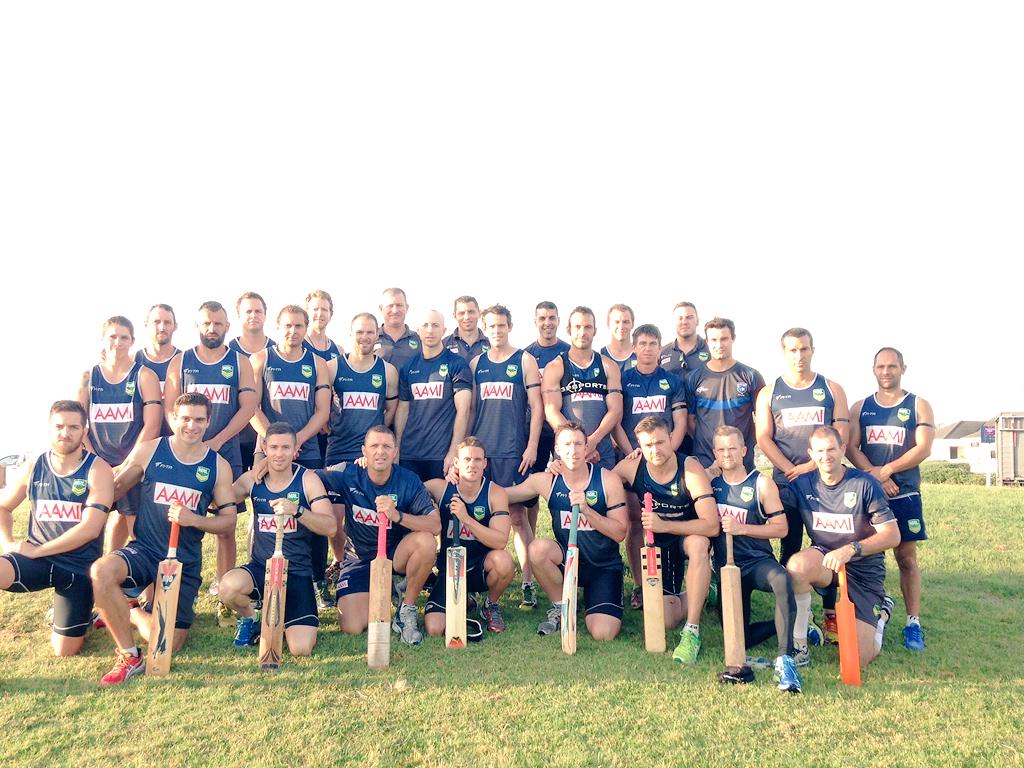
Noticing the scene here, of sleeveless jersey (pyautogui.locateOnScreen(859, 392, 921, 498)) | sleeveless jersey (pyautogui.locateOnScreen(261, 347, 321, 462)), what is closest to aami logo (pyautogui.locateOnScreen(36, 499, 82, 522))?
sleeveless jersey (pyautogui.locateOnScreen(261, 347, 321, 462))

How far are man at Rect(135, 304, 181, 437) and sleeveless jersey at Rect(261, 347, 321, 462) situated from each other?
79 centimetres

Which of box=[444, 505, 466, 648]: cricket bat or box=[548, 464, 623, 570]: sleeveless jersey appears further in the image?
box=[548, 464, 623, 570]: sleeveless jersey

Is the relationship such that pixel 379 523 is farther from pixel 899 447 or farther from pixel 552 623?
pixel 899 447

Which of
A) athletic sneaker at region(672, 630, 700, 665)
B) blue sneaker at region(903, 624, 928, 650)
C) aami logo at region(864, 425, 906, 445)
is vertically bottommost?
blue sneaker at region(903, 624, 928, 650)

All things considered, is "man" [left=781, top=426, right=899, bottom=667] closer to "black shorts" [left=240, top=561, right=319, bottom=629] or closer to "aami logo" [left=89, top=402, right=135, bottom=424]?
"black shorts" [left=240, top=561, right=319, bottom=629]

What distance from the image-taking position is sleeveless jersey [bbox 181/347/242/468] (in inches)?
246

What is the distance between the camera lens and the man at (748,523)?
5.32 metres

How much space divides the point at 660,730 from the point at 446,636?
1.85 m

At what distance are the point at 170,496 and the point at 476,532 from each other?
224cm

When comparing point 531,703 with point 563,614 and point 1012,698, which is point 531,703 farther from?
point 1012,698

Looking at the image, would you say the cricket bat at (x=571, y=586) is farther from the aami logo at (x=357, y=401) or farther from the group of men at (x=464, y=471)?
the aami logo at (x=357, y=401)

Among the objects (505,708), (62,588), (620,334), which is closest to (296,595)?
(62,588)

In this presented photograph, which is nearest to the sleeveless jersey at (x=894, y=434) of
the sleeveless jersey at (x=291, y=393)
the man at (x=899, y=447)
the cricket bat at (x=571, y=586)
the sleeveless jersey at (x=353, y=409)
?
the man at (x=899, y=447)

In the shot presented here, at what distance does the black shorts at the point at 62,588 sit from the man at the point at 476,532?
7.87 feet
